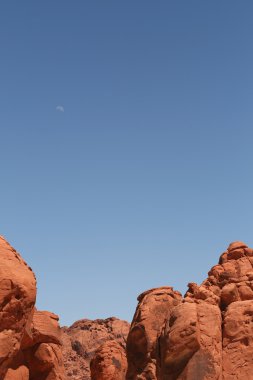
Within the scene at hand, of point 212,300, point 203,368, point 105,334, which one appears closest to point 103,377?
point 212,300

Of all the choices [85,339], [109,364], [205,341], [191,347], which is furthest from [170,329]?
[85,339]

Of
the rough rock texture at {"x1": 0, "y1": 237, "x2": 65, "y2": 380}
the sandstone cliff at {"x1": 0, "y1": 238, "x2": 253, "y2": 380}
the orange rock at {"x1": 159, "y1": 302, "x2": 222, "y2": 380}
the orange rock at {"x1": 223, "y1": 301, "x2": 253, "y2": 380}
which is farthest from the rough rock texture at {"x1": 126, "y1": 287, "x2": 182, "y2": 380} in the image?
the orange rock at {"x1": 159, "y1": 302, "x2": 222, "y2": 380}

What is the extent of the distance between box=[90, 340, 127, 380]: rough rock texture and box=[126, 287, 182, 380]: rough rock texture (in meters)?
7.34

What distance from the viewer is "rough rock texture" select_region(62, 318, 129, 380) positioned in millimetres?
65006

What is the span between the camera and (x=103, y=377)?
31.0 m

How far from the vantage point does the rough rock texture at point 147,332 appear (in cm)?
2273

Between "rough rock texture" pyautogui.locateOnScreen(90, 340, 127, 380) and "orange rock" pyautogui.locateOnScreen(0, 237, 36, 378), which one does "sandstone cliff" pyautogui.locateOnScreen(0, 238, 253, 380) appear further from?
"rough rock texture" pyautogui.locateOnScreen(90, 340, 127, 380)

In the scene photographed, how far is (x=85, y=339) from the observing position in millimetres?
70375

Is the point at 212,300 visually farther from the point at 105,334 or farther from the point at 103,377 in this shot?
the point at 105,334

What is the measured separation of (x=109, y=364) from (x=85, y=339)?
40.3 meters

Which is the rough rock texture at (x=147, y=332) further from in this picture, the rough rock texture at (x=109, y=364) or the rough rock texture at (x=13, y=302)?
the rough rock texture at (x=109, y=364)

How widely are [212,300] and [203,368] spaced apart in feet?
10.8

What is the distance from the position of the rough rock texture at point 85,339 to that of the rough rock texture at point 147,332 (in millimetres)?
39240

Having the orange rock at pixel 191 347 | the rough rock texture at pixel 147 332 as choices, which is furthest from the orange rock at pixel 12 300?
the rough rock texture at pixel 147 332
